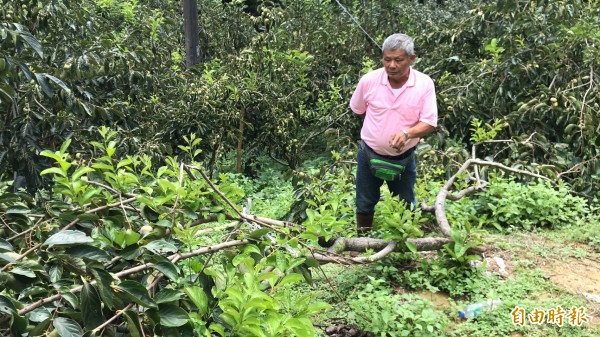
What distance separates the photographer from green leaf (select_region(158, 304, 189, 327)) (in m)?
1.77

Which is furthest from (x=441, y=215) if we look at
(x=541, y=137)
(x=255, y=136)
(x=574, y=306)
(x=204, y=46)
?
(x=204, y=46)

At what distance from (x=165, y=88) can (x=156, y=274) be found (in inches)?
157

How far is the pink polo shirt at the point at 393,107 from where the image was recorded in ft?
10.7

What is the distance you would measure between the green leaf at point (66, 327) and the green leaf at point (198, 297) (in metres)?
0.46

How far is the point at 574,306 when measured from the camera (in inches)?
117

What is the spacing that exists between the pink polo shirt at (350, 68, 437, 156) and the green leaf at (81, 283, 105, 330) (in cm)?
213

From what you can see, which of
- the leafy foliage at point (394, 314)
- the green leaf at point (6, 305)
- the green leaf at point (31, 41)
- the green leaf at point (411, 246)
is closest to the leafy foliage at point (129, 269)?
the green leaf at point (6, 305)

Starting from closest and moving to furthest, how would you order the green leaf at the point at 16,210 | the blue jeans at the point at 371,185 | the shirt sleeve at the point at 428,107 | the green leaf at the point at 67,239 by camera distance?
the green leaf at the point at 67,239 < the green leaf at the point at 16,210 < the shirt sleeve at the point at 428,107 < the blue jeans at the point at 371,185

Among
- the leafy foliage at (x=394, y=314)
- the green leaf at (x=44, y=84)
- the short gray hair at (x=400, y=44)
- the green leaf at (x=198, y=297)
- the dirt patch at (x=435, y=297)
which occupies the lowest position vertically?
the dirt patch at (x=435, y=297)

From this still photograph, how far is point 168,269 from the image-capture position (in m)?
1.84

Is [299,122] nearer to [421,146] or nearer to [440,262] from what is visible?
[421,146]

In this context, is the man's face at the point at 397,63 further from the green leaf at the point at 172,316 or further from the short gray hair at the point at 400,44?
the green leaf at the point at 172,316

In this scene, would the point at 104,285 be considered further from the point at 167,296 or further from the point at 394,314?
the point at 394,314

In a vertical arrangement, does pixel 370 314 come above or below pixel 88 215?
below
